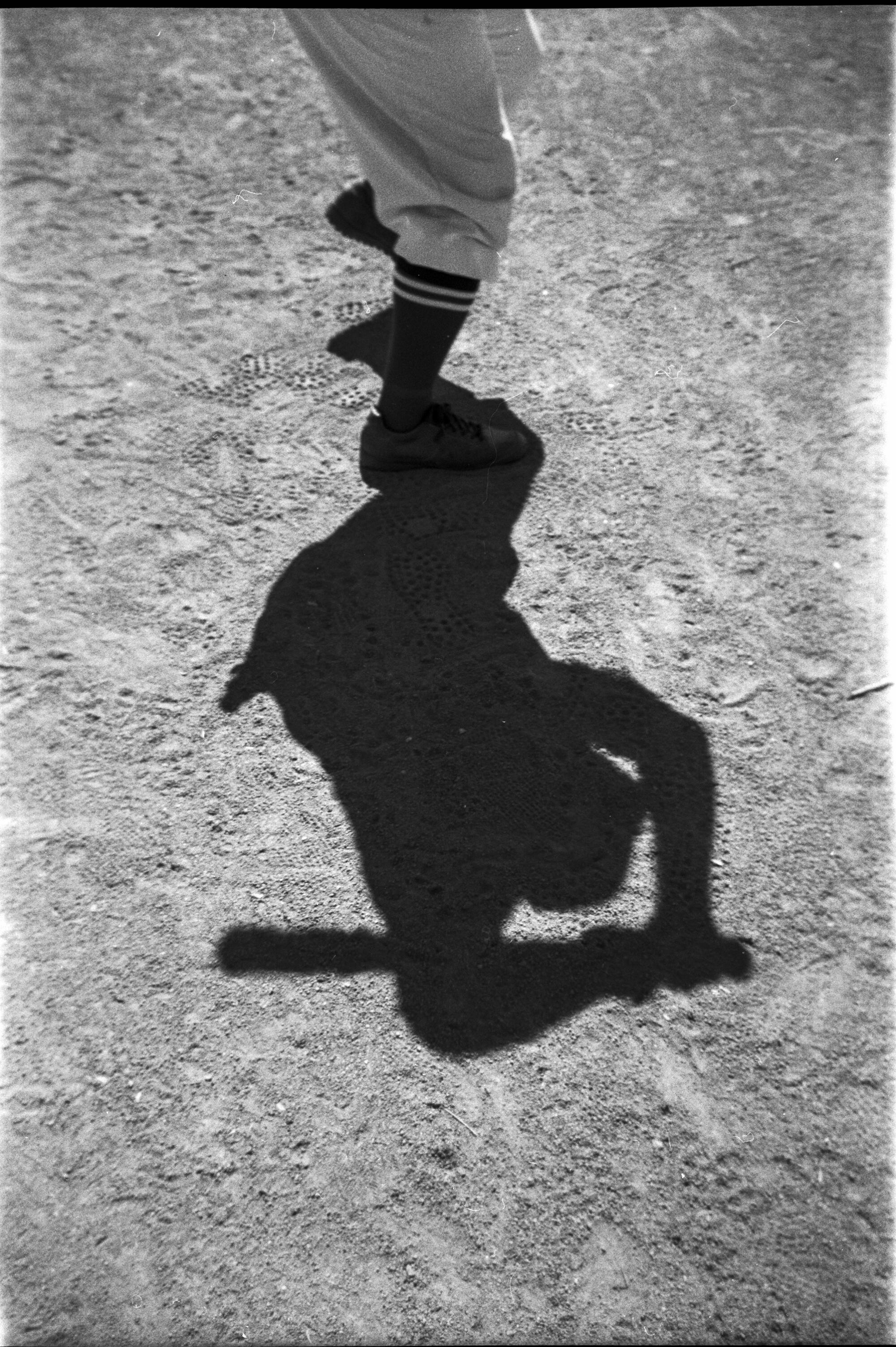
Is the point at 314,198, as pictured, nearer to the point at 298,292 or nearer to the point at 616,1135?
the point at 298,292

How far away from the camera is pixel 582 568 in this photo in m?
2.83

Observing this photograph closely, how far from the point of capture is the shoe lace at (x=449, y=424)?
300 centimetres

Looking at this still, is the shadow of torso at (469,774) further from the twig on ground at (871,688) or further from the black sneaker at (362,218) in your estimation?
the black sneaker at (362,218)

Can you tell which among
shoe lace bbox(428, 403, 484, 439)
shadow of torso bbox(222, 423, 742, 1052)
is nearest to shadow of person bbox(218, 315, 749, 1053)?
shadow of torso bbox(222, 423, 742, 1052)

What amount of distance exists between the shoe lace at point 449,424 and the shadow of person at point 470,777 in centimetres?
14

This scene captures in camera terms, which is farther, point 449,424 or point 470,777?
point 449,424

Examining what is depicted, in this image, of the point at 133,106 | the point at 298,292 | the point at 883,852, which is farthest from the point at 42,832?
the point at 133,106

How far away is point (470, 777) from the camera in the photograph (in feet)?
8.09

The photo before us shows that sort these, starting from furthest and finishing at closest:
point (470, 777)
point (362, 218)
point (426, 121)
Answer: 1. point (362, 218)
2. point (426, 121)
3. point (470, 777)

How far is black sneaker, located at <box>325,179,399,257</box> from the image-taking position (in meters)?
3.40

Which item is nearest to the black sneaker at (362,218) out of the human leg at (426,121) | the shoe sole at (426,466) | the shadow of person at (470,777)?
the human leg at (426,121)

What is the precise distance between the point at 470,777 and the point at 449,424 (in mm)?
970

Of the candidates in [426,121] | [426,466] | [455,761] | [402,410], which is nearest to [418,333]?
[402,410]

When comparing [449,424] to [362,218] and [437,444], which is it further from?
[362,218]
